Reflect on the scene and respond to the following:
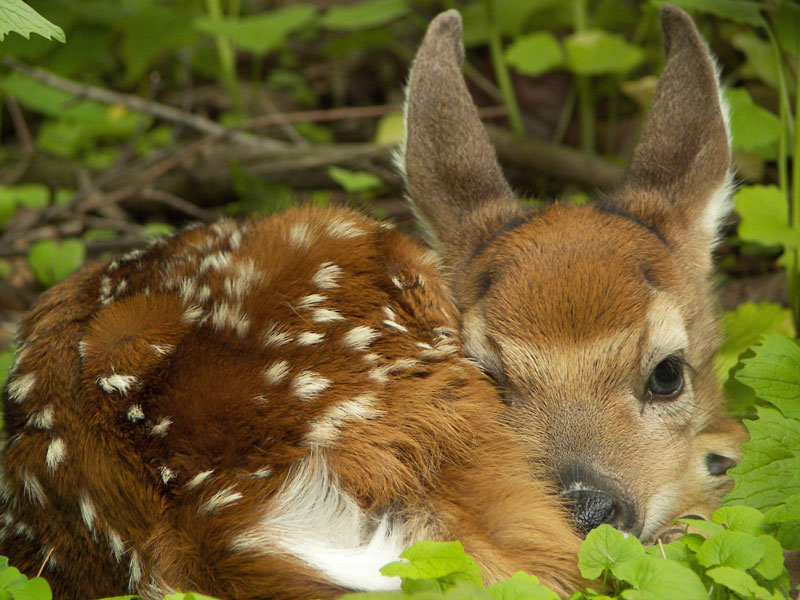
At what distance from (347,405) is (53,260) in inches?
110

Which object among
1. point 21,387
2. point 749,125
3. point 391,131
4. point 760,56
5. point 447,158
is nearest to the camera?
point 21,387

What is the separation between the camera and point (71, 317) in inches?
111

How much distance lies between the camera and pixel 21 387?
2750mm

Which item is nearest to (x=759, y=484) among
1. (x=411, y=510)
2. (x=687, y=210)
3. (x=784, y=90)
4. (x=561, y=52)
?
(x=411, y=510)

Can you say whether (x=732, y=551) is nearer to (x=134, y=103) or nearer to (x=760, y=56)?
(x=760, y=56)

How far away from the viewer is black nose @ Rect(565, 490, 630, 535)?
8.54 feet

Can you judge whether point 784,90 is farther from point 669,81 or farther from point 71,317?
point 71,317

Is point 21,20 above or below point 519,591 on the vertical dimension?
above

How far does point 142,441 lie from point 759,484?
164cm

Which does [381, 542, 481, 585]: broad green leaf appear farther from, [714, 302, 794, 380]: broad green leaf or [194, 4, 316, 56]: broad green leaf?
[194, 4, 316, 56]: broad green leaf

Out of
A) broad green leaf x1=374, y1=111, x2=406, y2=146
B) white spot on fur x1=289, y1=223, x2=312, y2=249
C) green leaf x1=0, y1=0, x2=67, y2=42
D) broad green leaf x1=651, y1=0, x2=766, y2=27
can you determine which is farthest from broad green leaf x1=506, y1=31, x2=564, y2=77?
green leaf x1=0, y1=0, x2=67, y2=42

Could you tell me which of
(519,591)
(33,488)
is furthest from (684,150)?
(33,488)

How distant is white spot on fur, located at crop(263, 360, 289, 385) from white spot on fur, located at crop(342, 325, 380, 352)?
182mm

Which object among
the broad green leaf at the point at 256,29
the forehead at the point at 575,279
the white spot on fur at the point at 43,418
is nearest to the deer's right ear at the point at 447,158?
the forehead at the point at 575,279
